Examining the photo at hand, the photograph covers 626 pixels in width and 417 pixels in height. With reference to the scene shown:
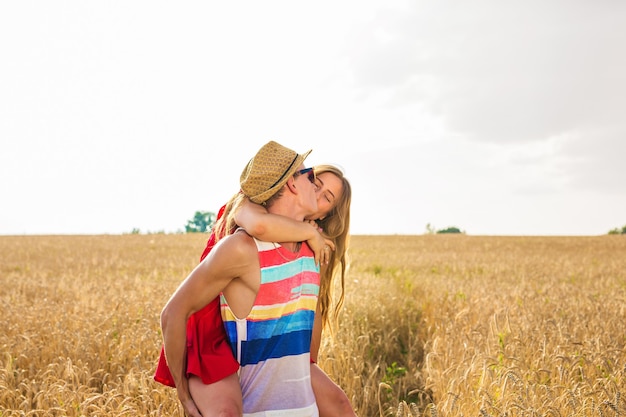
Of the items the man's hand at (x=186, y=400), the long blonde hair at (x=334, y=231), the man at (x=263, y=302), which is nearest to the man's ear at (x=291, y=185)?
the man at (x=263, y=302)

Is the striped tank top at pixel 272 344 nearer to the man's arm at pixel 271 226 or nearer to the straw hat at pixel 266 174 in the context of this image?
the man's arm at pixel 271 226

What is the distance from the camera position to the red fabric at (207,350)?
2535 mm

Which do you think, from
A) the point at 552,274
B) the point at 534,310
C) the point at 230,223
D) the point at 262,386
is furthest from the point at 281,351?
the point at 552,274

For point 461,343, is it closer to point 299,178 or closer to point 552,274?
point 299,178

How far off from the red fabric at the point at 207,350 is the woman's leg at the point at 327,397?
528 millimetres

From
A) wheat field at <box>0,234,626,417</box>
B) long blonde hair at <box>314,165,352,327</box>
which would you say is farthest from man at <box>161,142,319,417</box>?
wheat field at <box>0,234,626,417</box>

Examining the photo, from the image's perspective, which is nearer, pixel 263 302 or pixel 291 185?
pixel 263 302

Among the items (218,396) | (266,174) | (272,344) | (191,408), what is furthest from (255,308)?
(266,174)

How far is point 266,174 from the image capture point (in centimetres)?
268

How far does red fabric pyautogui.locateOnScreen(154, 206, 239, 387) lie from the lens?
2535 millimetres

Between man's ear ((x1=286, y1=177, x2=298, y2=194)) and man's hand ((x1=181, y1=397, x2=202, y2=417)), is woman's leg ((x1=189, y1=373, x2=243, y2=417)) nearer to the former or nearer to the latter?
man's hand ((x1=181, y1=397, x2=202, y2=417))

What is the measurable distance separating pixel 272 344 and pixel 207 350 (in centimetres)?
29

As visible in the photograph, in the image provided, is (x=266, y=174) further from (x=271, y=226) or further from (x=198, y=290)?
(x=198, y=290)

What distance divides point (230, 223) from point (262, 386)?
2.51ft
